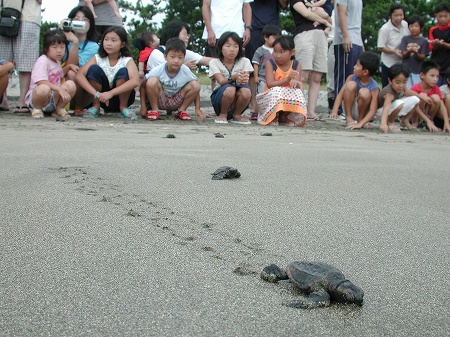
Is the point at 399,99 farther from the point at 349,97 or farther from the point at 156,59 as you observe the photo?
the point at 156,59

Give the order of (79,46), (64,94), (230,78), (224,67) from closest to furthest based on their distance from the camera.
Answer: (64,94)
(230,78)
(224,67)
(79,46)

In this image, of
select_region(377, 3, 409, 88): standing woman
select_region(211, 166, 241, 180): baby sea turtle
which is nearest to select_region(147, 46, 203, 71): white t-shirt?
select_region(377, 3, 409, 88): standing woman

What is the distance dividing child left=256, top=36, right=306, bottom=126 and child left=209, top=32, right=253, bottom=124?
0.64 ft

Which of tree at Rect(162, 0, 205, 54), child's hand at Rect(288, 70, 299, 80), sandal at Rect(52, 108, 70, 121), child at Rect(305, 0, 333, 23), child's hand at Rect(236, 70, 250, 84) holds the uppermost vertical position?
tree at Rect(162, 0, 205, 54)

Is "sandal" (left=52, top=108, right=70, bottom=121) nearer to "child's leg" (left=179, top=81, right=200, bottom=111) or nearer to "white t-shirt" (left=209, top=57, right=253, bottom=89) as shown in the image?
"child's leg" (left=179, top=81, right=200, bottom=111)

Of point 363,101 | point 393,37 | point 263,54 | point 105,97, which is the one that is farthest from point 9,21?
point 393,37

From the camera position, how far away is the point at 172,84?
5.75 metres

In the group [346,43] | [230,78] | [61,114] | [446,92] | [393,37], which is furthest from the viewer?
[393,37]

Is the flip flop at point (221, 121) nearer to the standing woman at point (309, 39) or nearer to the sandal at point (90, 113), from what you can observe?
the standing woman at point (309, 39)

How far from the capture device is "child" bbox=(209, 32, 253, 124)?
5609 millimetres

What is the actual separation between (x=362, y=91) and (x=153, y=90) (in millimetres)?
2112

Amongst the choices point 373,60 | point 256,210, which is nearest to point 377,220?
point 256,210

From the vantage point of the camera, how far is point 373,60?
5883mm

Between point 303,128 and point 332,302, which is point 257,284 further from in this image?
point 303,128
